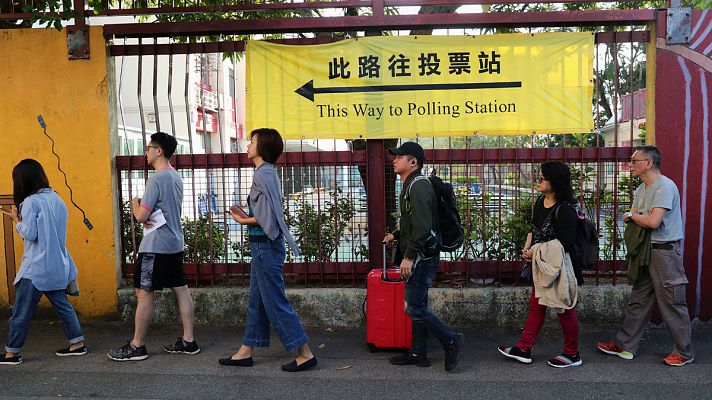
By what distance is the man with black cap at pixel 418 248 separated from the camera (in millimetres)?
4219

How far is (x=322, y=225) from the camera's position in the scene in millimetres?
5879

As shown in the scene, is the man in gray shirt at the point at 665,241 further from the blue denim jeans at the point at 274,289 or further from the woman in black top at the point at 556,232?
the blue denim jeans at the point at 274,289

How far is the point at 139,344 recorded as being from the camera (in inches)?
189

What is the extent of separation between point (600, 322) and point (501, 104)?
2132 mm

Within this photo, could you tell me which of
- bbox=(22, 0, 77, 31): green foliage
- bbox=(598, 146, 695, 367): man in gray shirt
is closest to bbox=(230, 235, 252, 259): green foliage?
bbox=(22, 0, 77, 31): green foliage

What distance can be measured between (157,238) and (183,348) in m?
0.94

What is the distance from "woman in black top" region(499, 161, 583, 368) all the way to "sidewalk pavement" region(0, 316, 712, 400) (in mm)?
103

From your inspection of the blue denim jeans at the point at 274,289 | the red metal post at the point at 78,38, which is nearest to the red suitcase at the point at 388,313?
the blue denim jeans at the point at 274,289

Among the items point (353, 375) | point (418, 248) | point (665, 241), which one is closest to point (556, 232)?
point (665, 241)

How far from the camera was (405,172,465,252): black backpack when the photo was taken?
440 centimetres

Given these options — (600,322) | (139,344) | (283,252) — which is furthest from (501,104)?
(139,344)

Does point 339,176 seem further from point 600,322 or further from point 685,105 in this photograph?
point 685,105

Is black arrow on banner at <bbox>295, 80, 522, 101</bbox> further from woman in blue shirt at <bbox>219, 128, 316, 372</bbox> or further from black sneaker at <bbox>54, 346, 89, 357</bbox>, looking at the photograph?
black sneaker at <bbox>54, 346, 89, 357</bbox>

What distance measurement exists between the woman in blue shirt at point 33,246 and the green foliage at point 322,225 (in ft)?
6.49
